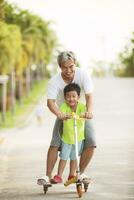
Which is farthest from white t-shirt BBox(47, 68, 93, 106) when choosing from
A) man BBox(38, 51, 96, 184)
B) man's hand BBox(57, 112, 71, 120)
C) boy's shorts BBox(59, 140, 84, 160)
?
boy's shorts BBox(59, 140, 84, 160)

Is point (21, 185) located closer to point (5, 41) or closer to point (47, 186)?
point (47, 186)

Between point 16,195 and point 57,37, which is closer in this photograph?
point 16,195

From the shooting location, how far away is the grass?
115 feet

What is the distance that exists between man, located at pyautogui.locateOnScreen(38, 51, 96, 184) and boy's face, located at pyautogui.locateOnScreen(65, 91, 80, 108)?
0.46ft

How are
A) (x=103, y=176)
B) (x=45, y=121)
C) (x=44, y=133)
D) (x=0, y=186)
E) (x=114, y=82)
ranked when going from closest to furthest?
(x=0, y=186) → (x=103, y=176) → (x=44, y=133) → (x=45, y=121) → (x=114, y=82)

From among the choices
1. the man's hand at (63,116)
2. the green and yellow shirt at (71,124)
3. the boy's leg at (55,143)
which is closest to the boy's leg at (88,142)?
the green and yellow shirt at (71,124)

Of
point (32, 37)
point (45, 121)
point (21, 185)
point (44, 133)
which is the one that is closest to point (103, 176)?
point (21, 185)

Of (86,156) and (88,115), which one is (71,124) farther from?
(86,156)

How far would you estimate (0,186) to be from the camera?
1164cm

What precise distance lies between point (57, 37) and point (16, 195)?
217 ft

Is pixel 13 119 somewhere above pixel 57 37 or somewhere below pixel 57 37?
below

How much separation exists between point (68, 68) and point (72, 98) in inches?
14.0

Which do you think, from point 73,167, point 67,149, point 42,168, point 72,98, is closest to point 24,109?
point 42,168

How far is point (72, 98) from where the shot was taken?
10164 millimetres
